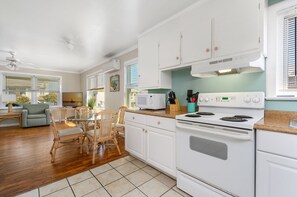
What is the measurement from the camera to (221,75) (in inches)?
72.7

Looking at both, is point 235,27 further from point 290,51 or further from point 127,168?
point 127,168

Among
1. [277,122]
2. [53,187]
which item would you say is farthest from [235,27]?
[53,187]

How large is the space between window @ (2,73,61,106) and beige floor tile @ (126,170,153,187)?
6.33 m

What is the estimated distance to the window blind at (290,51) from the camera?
143 centimetres

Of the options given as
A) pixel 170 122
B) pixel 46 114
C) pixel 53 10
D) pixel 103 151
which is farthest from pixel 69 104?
pixel 170 122

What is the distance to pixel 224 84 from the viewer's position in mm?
1817

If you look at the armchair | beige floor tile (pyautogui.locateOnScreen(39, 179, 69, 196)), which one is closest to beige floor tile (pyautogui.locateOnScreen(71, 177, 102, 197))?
beige floor tile (pyautogui.locateOnScreen(39, 179, 69, 196))

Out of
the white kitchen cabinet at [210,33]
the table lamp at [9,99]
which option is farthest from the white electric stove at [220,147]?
the table lamp at [9,99]

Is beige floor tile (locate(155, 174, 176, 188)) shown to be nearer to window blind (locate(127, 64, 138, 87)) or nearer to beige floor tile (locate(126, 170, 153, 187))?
beige floor tile (locate(126, 170, 153, 187))

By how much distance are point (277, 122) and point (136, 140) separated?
1819 millimetres

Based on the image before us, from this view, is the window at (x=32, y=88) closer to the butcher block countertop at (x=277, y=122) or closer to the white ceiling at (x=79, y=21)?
the white ceiling at (x=79, y=21)

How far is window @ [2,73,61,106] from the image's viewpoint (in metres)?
5.57

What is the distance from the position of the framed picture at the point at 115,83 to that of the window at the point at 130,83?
1.25ft

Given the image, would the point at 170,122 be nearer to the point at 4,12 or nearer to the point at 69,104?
the point at 4,12
